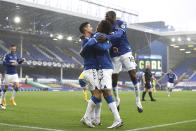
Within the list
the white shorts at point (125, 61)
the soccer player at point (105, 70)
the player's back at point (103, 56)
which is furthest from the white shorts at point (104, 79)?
the white shorts at point (125, 61)

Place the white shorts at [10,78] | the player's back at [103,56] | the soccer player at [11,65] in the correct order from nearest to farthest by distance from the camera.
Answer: the player's back at [103,56] < the soccer player at [11,65] < the white shorts at [10,78]

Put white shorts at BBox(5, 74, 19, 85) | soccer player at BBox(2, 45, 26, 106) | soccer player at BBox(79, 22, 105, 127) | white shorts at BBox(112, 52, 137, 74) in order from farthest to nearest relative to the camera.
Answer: white shorts at BBox(5, 74, 19, 85), soccer player at BBox(2, 45, 26, 106), white shorts at BBox(112, 52, 137, 74), soccer player at BBox(79, 22, 105, 127)

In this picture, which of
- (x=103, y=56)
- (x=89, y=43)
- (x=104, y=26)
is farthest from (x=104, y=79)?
(x=104, y=26)

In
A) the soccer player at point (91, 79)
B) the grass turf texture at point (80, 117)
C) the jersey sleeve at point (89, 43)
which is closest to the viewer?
the jersey sleeve at point (89, 43)

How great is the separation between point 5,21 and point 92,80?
4361 cm

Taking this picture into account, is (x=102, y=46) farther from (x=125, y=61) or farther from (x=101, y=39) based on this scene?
(x=125, y=61)

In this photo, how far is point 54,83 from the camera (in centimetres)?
4866

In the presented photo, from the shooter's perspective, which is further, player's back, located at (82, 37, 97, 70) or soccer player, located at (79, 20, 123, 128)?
player's back, located at (82, 37, 97, 70)

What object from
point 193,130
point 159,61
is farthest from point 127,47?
point 159,61

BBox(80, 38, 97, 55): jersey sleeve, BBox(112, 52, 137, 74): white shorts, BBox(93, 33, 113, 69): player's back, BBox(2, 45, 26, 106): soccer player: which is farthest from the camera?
BBox(2, 45, 26, 106): soccer player

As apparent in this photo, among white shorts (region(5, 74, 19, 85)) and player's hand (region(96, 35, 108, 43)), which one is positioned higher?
player's hand (region(96, 35, 108, 43))

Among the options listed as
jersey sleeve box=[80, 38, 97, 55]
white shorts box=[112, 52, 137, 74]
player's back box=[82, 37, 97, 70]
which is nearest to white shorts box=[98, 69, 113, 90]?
player's back box=[82, 37, 97, 70]

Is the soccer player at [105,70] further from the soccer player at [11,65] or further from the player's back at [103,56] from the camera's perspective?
the soccer player at [11,65]

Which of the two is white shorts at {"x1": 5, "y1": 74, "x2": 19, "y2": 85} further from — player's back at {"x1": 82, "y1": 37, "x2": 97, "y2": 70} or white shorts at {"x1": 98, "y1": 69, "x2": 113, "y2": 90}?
white shorts at {"x1": 98, "y1": 69, "x2": 113, "y2": 90}
